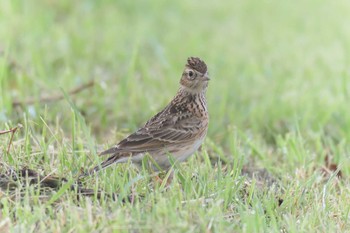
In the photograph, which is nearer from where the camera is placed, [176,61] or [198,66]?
[198,66]

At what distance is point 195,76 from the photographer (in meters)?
6.56

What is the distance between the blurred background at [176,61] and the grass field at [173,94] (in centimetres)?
2

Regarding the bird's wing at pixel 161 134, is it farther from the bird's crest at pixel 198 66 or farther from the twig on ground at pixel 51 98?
the twig on ground at pixel 51 98

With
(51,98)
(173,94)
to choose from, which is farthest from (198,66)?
(173,94)

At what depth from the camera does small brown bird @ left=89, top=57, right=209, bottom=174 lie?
598 centimetres

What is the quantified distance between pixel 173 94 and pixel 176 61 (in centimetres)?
130

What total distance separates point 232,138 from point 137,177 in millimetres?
2284

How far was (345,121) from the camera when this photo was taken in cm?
838

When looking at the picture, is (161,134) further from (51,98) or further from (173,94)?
(173,94)

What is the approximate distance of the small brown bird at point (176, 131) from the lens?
19.6ft

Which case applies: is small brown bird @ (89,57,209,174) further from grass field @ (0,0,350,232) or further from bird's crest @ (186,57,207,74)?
grass field @ (0,0,350,232)

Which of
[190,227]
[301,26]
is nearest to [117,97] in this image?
[190,227]

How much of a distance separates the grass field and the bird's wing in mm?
189

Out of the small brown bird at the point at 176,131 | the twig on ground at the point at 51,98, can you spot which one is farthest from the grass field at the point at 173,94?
the small brown bird at the point at 176,131
